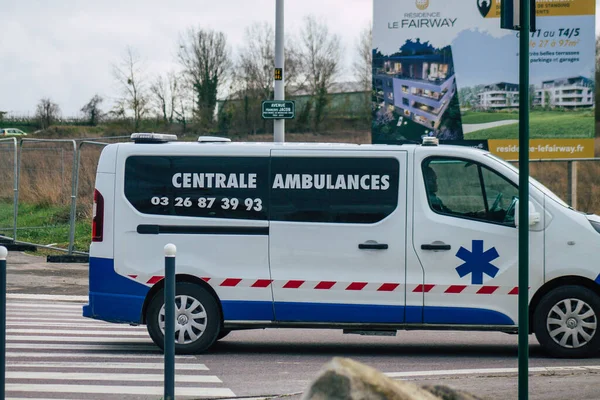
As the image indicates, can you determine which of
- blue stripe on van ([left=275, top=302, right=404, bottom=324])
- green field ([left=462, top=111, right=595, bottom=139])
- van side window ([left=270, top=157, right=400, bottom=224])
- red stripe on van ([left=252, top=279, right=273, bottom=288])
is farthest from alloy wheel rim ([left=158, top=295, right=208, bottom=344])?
green field ([left=462, top=111, right=595, bottom=139])

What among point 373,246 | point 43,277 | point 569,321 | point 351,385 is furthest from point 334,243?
point 43,277

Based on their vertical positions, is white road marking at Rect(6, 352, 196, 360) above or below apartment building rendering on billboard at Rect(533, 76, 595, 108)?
below

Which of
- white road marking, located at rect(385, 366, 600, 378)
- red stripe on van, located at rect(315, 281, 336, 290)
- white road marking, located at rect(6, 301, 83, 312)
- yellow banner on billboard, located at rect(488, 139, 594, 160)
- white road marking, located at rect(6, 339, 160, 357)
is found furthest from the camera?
yellow banner on billboard, located at rect(488, 139, 594, 160)

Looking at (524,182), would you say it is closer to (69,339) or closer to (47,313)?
(69,339)

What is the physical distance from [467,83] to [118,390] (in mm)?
16374

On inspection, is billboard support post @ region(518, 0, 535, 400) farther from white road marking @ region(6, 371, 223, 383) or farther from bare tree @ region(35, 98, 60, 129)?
bare tree @ region(35, 98, 60, 129)

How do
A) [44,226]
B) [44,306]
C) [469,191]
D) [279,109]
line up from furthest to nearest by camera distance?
→ 1. [44,226]
2. [279,109]
3. [44,306]
4. [469,191]

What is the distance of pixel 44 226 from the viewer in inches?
883

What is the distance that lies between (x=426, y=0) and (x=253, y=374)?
15.4 meters

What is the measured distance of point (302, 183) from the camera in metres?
9.86

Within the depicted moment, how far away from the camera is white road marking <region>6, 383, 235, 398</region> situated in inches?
313

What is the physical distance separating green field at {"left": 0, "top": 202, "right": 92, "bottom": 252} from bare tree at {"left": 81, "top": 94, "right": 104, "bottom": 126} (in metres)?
33.6

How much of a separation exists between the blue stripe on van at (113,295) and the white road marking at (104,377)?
1.21 meters

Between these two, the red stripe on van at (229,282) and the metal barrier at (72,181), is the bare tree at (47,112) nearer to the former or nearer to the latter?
the metal barrier at (72,181)
